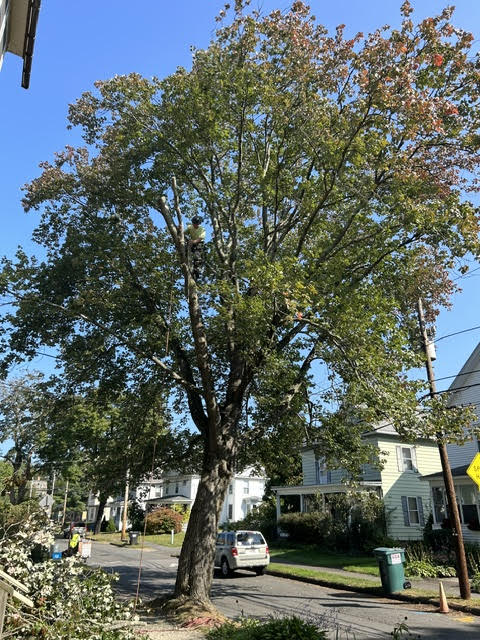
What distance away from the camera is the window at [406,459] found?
28031 mm

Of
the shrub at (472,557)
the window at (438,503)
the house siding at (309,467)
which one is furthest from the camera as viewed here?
the house siding at (309,467)

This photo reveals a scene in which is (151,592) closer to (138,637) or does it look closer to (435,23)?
(138,637)

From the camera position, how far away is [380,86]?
9852mm

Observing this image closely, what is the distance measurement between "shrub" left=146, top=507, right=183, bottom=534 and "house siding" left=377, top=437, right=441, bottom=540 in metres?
24.1

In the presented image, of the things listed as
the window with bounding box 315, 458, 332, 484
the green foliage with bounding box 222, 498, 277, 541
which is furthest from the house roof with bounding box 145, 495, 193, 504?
the window with bounding box 315, 458, 332, 484

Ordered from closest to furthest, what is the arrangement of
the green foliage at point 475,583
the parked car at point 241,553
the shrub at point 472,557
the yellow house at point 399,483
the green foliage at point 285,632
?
the green foliage at point 285,632, the green foliage at point 475,583, the shrub at point 472,557, the parked car at point 241,553, the yellow house at point 399,483

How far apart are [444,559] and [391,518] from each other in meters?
7.04

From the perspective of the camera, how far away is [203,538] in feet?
36.4

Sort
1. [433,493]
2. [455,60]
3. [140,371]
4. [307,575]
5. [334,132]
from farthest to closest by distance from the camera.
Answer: [433,493] → [307,575] → [140,371] → [334,132] → [455,60]

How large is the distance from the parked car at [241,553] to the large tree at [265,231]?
7580 millimetres

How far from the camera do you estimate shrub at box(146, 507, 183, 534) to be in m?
44.3

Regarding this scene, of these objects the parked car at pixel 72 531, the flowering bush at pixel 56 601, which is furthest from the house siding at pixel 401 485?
the flowering bush at pixel 56 601

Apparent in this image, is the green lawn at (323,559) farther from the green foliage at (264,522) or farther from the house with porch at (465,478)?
the house with porch at (465,478)

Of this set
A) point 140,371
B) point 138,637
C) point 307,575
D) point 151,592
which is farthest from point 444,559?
point 138,637
